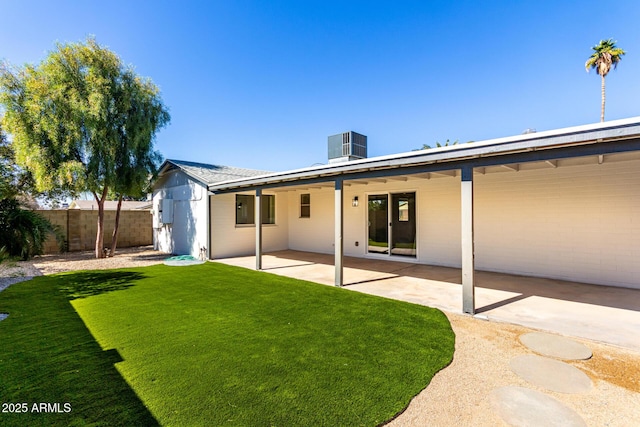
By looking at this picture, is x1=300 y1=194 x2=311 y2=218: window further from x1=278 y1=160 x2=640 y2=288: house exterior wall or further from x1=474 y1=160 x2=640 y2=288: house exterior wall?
x1=474 y1=160 x2=640 y2=288: house exterior wall

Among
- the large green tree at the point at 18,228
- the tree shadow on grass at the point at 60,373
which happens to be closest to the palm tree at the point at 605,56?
the tree shadow on grass at the point at 60,373

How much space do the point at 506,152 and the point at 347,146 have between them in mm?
4601

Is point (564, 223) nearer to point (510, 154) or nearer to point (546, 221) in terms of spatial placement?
point (546, 221)

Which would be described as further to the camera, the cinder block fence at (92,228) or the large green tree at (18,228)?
the cinder block fence at (92,228)

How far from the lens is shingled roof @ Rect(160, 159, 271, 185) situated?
401 inches

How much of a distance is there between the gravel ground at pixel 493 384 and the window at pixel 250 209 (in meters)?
8.45

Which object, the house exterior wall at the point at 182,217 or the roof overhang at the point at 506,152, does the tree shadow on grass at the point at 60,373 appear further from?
the house exterior wall at the point at 182,217

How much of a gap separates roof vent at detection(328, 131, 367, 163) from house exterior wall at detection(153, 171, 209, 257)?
4686 millimetres

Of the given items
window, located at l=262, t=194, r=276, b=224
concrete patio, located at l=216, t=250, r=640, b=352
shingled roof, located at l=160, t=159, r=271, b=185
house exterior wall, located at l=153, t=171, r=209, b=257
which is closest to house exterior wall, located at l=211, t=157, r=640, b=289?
concrete patio, located at l=216, t=250, r=640, b=352

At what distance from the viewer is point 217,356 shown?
3.04 metres

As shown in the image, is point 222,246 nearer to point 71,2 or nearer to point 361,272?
point 361,272

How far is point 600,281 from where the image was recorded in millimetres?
5902

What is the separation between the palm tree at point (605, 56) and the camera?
19.0 metres

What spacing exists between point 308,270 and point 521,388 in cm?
575
